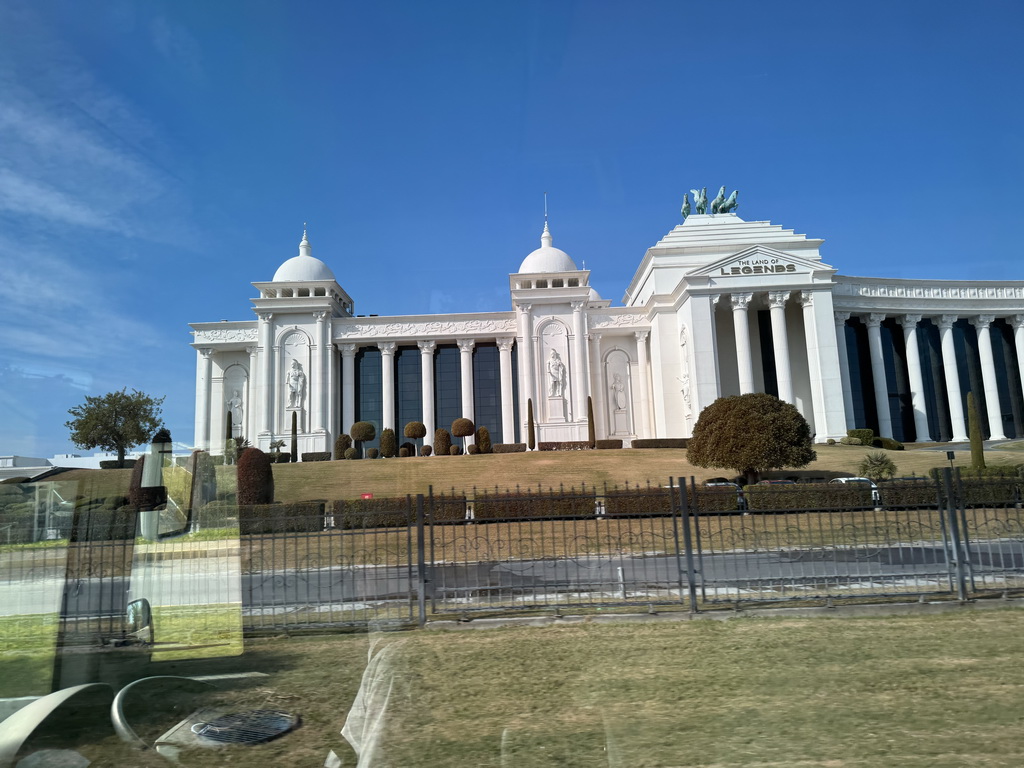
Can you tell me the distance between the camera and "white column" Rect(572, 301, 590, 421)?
155 feet

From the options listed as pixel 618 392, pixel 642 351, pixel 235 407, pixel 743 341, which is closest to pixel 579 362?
pixel 618 392

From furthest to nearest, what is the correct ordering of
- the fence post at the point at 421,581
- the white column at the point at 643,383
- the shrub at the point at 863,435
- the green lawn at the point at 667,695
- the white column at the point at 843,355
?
the white column at the point at 643,383 → the white column at the point at 843,355 → the shrub at the point at 863,435 → the fence post at the point at 421,581 → the green lawn at the point at 667,695

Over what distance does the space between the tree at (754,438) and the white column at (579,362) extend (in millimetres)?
19612

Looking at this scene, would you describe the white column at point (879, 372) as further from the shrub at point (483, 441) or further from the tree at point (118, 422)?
the tree at point (118, 422)

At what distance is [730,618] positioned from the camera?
9.43 meters

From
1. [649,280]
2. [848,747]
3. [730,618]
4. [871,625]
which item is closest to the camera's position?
[848,747]

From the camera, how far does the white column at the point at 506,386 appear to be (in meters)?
48.7

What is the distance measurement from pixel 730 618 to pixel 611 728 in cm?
484

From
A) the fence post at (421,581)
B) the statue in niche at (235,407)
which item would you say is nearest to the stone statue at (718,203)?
the statue in niche at (235,407)

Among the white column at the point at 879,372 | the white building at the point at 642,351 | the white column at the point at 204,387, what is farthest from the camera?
the white column at the point at 204,387

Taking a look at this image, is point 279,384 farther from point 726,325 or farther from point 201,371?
point 726,325

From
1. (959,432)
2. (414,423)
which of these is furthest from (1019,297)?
(414,423)

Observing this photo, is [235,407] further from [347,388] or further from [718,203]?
[718,203]

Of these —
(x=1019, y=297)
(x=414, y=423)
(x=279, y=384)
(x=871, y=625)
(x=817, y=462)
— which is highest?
(x=1019, y=297)
